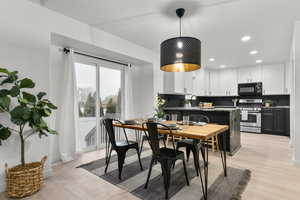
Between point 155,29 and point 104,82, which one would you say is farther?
point 104,82

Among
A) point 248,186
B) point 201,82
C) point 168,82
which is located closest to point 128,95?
point 168,82

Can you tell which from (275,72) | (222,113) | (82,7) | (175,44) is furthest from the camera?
(275,72)

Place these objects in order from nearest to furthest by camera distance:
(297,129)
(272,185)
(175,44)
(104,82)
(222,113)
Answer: (175,44) → (272,185) → (297,129) → (222,113) → (104,82)

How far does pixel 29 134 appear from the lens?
7.24 ft

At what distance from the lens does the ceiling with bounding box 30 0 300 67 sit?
2262 mm

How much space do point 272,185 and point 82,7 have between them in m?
3.66

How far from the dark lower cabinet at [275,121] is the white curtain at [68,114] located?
576 centimetres

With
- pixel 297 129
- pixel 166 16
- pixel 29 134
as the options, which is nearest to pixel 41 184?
pixel 29 134

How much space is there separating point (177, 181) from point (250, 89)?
16.5ft

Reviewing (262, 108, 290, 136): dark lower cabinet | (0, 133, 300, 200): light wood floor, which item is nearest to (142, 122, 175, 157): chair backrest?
(0, 133, 300, 200): light wood floor

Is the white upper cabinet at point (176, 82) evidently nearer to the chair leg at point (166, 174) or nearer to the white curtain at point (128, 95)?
the white curtain at point (128, 95)

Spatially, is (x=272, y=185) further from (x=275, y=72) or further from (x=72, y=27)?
(x=275, y=72)

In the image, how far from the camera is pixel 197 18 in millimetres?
2625

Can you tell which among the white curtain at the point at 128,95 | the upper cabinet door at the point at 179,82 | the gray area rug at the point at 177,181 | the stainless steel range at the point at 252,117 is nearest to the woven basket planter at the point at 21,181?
the gray area rug at the point at 177,181
